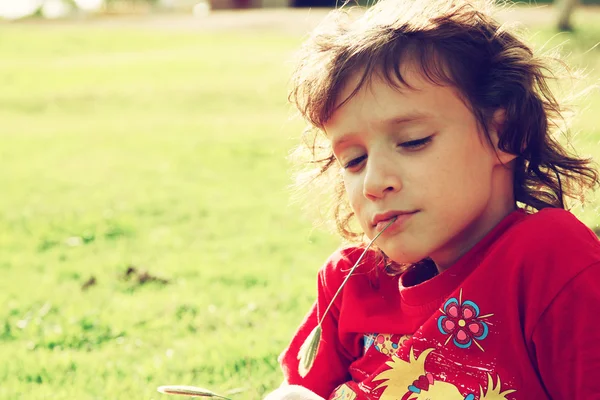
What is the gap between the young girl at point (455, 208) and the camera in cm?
167

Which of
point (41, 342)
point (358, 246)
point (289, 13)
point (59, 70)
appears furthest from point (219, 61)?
point (358, 246)

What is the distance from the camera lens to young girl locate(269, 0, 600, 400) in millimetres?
1666

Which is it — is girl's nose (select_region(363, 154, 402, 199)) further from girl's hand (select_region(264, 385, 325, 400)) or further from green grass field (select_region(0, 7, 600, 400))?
green grass field (select_region(0, 7, 600, 400))

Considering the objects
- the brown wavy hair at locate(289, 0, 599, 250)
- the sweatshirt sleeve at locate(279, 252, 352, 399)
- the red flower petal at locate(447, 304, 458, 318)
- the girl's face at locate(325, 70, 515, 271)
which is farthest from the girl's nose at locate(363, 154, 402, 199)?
the sweatshirt sleeve at locate(279, 252, 352, 399)

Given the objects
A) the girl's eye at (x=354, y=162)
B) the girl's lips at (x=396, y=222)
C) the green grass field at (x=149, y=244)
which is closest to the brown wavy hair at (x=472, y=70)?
the girl's eye at (x=354, y=162)

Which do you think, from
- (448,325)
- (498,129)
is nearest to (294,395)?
(448,325)

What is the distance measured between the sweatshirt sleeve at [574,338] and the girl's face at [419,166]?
36cm

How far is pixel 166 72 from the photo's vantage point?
671 inches

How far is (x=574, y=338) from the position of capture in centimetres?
160

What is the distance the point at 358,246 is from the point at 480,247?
49cm

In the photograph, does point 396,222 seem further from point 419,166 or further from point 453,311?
point 453,311

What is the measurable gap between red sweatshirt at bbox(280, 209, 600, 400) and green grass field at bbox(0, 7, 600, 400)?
26.9 inches

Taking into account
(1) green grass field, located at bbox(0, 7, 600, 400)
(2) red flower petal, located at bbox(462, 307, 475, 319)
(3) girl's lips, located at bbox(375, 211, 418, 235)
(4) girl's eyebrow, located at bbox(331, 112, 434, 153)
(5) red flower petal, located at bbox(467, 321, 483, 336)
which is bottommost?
(1) green grass field, located at bbox(0, 7, 600, 400)

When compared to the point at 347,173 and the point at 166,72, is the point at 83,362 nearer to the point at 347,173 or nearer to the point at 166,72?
the point at 347,173
